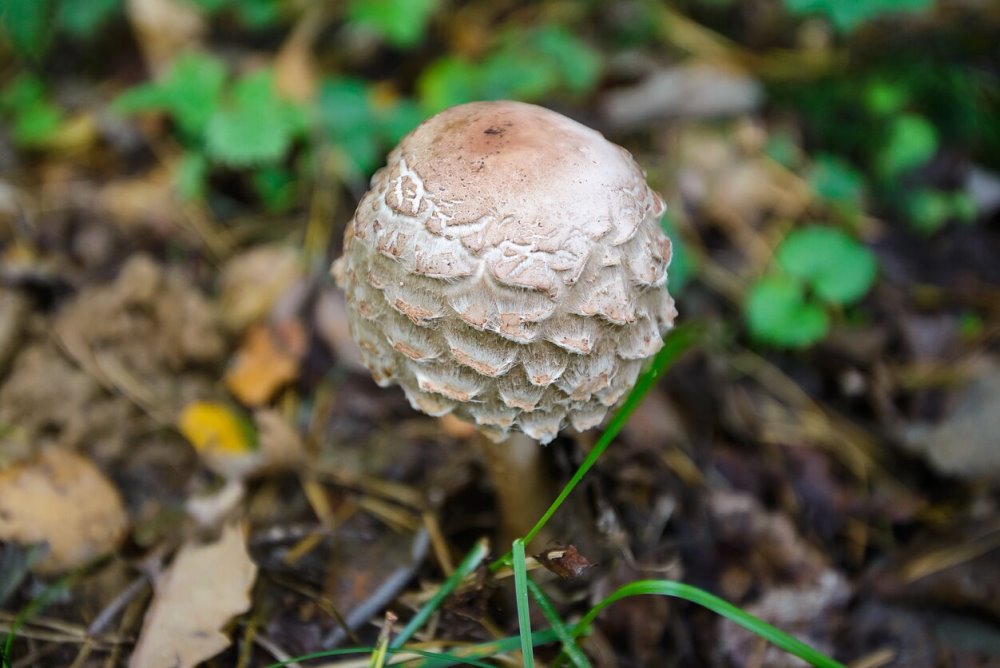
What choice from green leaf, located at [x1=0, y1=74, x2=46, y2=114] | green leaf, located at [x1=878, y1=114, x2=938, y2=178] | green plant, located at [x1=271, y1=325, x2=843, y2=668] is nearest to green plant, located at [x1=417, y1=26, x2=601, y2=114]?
green leaf, located at [x1=878, y1=114, x2=938, y2=178]

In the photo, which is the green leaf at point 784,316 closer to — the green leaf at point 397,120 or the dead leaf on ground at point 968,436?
the dead leaf on ground at point 968,436

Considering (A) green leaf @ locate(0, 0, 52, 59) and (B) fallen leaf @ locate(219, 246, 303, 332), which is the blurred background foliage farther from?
(B) fallen leaf @ locate(219, 246, 303, 332)

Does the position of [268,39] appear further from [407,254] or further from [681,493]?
[681,493]

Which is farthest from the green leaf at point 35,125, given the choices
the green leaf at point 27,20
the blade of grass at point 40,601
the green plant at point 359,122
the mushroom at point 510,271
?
the mushroom at point 510,271

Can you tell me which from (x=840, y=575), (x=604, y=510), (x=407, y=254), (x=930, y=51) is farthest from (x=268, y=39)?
(x=840, y=575)

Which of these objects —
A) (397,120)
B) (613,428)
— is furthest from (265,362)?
(613,428)

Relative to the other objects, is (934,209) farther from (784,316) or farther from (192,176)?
(192,176)

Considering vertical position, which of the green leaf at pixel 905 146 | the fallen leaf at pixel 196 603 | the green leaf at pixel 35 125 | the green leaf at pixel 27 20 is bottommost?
the fallen leaf at pixel 196 603
